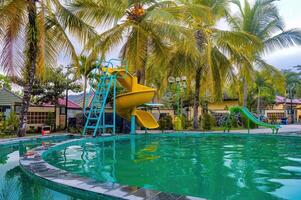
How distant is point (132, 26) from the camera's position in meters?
14.9

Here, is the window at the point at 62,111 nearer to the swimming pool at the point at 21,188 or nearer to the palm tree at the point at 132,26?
the palm tree at the point at 132,26

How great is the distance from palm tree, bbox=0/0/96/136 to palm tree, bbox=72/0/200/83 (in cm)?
120

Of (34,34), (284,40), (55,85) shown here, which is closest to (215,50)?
(284,40)

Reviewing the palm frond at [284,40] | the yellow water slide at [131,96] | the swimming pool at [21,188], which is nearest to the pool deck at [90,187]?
the swimming pool at [21,188]

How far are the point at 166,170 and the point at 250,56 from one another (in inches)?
538

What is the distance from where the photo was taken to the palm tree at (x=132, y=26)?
13898 millimetres

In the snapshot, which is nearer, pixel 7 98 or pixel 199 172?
pixel 199 172

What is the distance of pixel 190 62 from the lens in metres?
17.2

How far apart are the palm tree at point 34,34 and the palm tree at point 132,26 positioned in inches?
47.2

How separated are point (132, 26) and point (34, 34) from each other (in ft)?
16.5

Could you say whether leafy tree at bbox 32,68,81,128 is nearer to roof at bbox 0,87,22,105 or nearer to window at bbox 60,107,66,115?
window at bbox 60,107,66,115

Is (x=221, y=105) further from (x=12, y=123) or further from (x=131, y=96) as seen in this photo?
(x=12, y=123)

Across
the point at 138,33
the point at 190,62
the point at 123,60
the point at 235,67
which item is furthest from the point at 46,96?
the point at 235,67

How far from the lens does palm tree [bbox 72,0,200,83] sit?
13.9 m
